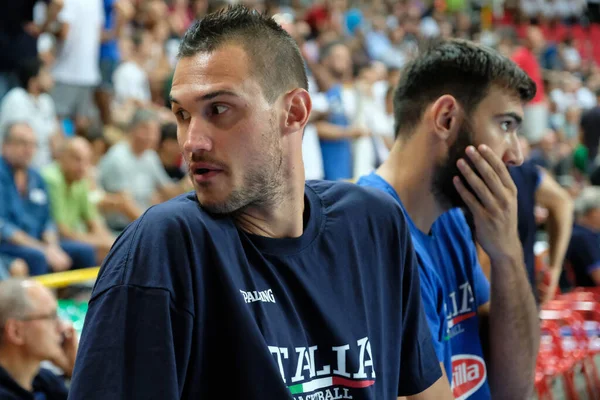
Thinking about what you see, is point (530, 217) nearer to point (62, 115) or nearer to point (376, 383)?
point (376, 383)

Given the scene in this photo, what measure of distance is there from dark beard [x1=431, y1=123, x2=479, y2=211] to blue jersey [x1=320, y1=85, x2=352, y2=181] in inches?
228

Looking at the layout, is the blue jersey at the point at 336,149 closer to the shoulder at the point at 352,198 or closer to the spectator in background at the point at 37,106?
the spectator in background at the point at 37,106

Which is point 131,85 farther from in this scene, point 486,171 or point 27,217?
point 486,171

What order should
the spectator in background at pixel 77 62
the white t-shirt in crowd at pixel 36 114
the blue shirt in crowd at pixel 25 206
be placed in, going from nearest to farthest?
1. the blue shirt in crowd at pixel 25 206
2. the white t-shirt in crowd at pixel 36 114
3. the spectator in background at pixel 77 62

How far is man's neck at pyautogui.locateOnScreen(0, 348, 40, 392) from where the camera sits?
10.5 feet

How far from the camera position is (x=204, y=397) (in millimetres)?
1229

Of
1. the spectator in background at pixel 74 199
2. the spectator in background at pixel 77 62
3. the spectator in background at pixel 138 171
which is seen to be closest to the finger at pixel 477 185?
the spectator in background at pixel 74 199

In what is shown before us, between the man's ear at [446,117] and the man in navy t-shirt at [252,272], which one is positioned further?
the man's ear at [446,117]

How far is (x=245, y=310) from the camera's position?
123 cm

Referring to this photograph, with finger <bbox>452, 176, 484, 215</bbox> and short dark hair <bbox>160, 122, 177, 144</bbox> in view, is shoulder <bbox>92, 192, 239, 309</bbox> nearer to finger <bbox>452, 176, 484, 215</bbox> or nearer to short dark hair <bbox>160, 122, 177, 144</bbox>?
finger <bbox>452, 176, 484, 215</bbox>

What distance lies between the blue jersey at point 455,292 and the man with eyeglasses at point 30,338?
1.90 m

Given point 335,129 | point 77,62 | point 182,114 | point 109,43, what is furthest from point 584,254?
point 109,43

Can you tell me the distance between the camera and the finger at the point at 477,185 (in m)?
1.88

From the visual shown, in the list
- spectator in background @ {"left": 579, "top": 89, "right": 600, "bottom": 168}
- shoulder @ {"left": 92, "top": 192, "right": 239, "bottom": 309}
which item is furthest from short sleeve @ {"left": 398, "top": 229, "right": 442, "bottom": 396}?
spectator in background @ {"left": 579, "top": 89, "right": 600, "bottom": 168}
